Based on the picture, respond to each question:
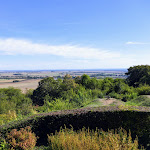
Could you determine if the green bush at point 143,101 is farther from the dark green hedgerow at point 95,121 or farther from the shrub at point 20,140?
the shrub at point 20,140

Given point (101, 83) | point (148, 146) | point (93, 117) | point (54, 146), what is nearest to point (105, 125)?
point (93, 117)

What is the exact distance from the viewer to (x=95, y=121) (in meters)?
7.61

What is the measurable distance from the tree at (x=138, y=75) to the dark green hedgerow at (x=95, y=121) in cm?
2264

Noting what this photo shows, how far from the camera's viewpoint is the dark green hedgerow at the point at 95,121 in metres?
7.00

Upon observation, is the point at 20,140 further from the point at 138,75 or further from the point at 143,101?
the point at 138,75

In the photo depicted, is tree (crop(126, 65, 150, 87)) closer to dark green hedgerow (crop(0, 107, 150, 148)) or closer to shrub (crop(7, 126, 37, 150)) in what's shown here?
dark green hedgerow (crop(0, 107, 150, 148))

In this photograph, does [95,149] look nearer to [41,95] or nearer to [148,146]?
[148,146]

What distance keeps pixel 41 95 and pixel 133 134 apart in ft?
76.2

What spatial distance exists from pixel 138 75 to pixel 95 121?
86.8 ft

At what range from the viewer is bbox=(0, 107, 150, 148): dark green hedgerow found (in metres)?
7.00

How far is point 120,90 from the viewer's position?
21938 mm

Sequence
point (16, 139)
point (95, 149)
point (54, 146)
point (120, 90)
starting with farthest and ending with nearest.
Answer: point (120, 90)
point (16, 139)
point (54, 146)
point (95, 149)

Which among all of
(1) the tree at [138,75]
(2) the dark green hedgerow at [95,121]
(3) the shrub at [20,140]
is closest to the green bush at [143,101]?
(2) the dark green hedgerow at [95,121]

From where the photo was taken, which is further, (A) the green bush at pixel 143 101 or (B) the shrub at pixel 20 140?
(A) the green bush at pixel 143 101
